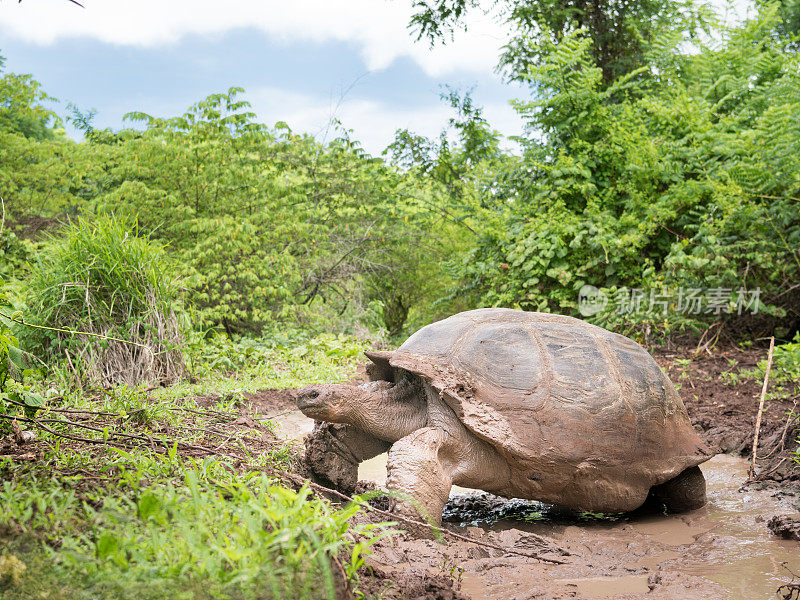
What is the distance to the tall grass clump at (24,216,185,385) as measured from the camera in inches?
227

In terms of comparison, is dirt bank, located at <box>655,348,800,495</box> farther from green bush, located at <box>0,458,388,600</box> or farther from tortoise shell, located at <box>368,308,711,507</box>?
green bush, located at <box>0,458,388,600</box>

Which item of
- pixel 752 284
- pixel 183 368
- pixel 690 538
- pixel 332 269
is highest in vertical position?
pixel 332 269

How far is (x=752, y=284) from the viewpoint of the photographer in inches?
316

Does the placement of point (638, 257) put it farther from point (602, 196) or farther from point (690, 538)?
point (690, 538)

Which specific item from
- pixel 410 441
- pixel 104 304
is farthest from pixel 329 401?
pixel 104 304

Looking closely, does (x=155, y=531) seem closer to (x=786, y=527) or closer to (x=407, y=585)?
(x=407, y=585)

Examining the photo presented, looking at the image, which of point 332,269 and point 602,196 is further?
point 332,269

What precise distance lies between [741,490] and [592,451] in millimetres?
1370

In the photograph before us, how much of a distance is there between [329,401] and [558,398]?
1.28 metres

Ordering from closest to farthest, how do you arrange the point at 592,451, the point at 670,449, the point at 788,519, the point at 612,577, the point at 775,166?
the point at 612,577 < the point at 788,519 < the point at 592,451 < the point at 670,449 < the point at 775,166

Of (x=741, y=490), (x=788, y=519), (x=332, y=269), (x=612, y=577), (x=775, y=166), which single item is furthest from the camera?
(x=332, y=269)

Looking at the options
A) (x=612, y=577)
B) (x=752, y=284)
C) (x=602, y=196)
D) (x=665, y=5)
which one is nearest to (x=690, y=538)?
(x=612, y=577)

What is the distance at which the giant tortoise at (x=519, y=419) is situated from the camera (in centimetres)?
335

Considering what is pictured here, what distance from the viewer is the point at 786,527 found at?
10.0 ft
